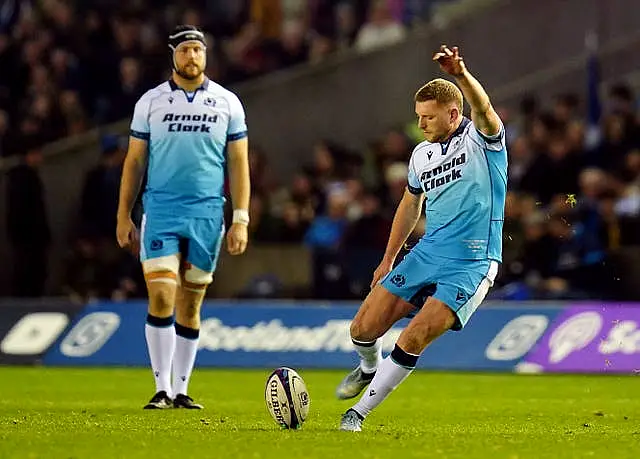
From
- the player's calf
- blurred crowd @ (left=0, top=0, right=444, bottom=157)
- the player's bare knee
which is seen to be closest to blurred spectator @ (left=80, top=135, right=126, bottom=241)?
blurred crowd @ (left=0, top=0, right=444, bottom=157)

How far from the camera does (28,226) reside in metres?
22.0

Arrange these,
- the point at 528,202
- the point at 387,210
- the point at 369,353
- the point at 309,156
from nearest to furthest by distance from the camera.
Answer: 1. the point at 369,353
2. the point at 528,202
3. the point at 387,210
4. the point at 309,156

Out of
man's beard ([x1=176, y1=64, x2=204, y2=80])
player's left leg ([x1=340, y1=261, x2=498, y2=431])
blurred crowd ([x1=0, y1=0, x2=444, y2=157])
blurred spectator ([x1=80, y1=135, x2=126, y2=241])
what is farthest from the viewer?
blurred crowd ([x1=0, y1=0, x2=444, y2=157])

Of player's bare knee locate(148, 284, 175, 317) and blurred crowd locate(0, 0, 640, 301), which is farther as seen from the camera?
blurred crowd locate(0, 0, 640, 301)

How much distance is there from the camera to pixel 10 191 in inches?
866

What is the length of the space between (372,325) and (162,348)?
2495 millimetres

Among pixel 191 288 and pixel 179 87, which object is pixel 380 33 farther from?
pixel 191 288

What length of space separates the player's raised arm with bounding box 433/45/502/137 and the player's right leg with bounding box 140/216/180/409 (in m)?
3.15

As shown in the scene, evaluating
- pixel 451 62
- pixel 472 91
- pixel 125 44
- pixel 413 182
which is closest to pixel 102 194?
pixel 125 44

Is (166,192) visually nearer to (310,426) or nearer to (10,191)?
(310,426)

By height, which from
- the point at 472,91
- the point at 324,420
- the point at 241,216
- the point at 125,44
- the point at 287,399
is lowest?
the point at 324,420

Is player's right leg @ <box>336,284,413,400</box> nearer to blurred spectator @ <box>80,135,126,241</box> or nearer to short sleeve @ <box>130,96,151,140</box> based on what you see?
short sleeve @ <box>130,96,151,140</box>

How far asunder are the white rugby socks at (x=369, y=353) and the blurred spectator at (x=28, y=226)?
11762 millimetres

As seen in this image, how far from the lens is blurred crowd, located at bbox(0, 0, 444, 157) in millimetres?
23547
